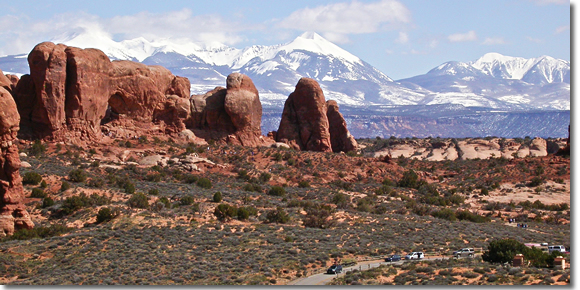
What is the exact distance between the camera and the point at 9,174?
37.0m

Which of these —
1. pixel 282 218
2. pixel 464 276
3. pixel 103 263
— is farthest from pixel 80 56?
pixel 464 276

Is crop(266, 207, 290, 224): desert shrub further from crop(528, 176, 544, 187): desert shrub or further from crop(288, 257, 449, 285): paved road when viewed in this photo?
crop(528, 176, 544, 187): desert shrub

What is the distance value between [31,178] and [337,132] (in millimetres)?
40509

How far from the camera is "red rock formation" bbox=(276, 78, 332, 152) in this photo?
256 feet

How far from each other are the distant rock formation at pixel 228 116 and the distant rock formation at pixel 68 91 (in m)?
9.25

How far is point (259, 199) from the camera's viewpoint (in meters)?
52.9

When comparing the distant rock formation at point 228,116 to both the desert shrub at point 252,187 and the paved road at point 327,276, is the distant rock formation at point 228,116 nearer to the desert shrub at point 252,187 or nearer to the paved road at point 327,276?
the desert shrub at point 252,187

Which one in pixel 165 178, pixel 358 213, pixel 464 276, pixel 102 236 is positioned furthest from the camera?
pixel 165 178

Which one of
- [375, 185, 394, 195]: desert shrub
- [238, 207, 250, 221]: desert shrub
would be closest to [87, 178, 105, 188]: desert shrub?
[238, 207, 250, 221]: desert shrub

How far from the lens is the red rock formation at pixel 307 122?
256 ft

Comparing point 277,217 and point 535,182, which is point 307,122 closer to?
point 535,182

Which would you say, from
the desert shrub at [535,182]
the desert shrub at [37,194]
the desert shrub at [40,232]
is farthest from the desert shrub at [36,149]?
the desert shrub at [535,182]

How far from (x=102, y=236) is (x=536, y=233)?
2445cm

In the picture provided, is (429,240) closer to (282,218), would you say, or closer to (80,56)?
(282,218)
